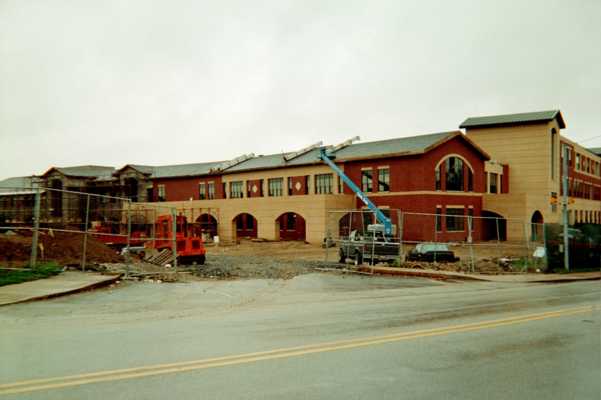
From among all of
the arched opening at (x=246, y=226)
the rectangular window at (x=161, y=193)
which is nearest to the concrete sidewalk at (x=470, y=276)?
the arched opening at (x=246, y=226)

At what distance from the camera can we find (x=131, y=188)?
64.2 meters

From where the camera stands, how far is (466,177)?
47469mm

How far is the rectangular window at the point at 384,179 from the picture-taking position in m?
45.8

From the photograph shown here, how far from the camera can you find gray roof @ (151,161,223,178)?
2426 inches

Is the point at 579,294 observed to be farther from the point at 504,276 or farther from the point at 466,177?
the point at 466,177

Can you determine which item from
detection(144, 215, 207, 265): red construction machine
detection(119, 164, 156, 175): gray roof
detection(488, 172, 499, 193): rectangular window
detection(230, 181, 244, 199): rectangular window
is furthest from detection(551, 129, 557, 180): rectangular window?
detection(119, 164, 156, 175): gray roof

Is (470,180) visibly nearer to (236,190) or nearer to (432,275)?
(236,190)

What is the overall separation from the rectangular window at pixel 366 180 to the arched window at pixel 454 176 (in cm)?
562

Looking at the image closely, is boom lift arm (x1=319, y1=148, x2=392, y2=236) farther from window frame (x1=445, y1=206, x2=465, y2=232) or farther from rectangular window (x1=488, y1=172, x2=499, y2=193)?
rectangular window (x1=488, y1=172, x2=499, y2=193)

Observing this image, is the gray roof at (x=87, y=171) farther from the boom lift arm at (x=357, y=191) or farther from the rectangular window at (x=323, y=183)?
the boom lift arm at (x=357, y=191)

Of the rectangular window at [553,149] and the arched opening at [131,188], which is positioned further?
the arched opening at [131,188]

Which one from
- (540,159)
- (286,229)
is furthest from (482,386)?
(540,159)

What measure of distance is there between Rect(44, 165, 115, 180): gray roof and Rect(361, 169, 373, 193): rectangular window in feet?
111

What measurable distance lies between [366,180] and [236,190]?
1640 centimetres
